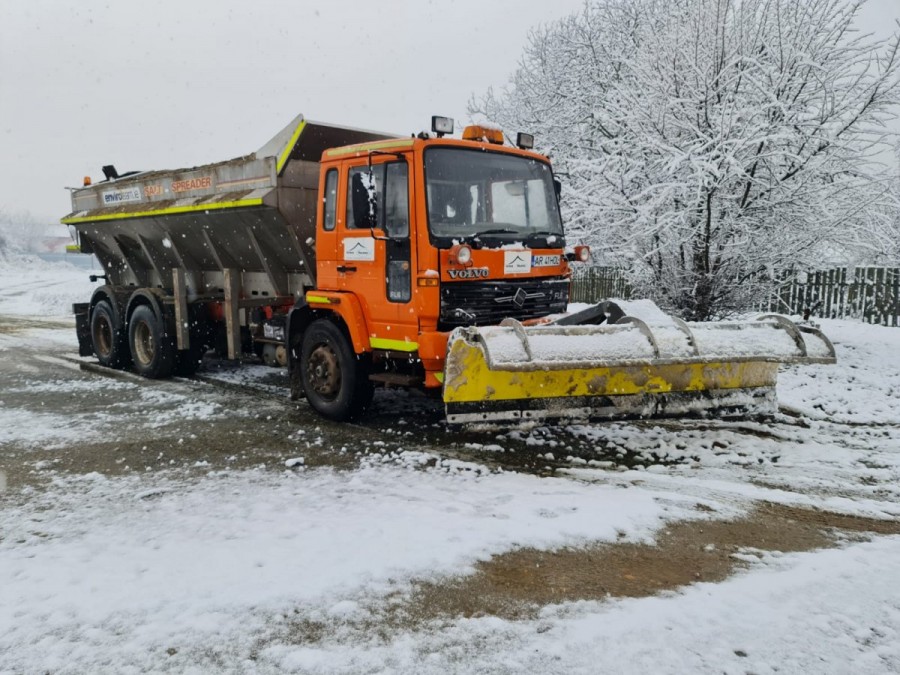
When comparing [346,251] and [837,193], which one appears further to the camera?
[837,193]

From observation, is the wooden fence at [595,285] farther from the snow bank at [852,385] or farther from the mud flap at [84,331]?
the mud flap at [84,331]

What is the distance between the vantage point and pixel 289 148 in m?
7.13

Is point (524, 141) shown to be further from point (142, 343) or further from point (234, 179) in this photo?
point (142, 343)

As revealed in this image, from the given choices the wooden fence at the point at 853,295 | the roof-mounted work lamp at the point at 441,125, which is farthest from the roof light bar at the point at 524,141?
the wooden fence at the point at 853,295

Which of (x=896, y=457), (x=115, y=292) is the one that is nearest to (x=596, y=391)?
(x=896, y=457)

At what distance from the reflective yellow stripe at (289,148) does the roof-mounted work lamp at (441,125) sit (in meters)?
1.95

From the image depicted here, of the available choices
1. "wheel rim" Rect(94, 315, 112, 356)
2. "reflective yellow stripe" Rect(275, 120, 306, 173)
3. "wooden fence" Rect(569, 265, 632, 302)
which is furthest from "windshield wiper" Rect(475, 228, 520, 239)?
"wooden fence" Rect(569, 265, 632, 302)

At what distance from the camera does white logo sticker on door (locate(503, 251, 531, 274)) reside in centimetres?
596

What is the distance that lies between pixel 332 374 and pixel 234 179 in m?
2.74

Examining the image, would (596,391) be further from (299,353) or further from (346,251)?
(299,353)

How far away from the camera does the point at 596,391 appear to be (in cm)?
527

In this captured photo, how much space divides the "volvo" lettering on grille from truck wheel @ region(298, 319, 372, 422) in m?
1.35

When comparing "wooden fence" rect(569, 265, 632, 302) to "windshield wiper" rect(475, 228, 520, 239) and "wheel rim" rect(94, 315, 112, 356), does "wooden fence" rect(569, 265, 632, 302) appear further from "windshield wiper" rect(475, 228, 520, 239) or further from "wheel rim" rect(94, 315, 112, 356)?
"windshield wiper" rect(475, 228, 520, 239)

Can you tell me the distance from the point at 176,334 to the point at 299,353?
10.3 feet
